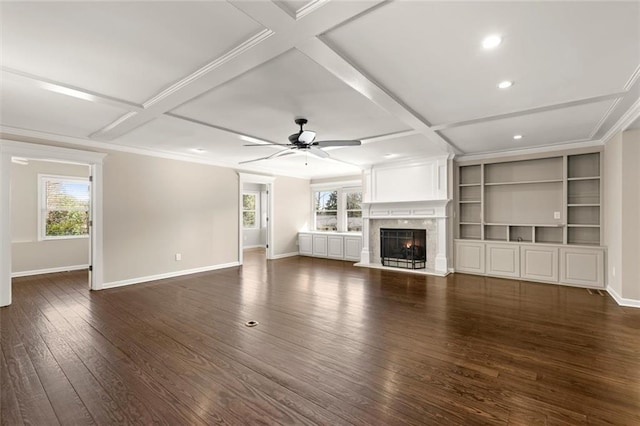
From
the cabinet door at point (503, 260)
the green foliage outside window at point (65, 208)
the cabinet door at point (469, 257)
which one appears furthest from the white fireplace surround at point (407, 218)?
the green foliage outside window at point (65, 208)

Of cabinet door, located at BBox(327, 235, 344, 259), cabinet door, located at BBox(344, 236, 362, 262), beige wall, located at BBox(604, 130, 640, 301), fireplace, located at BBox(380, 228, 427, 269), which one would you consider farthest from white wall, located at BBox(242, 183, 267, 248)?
beige wall, located at BBox(604, 130, 640, 301)

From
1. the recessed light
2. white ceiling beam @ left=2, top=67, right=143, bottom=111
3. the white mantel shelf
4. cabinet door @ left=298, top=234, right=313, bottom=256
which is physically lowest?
the white mantel shelf

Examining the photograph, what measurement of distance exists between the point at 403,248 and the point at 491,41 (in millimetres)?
5276

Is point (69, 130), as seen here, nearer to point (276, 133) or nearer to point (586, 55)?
point (276, 133)

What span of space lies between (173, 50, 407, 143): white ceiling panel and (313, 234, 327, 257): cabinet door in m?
4.37

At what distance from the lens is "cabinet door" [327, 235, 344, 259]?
8.31 meters

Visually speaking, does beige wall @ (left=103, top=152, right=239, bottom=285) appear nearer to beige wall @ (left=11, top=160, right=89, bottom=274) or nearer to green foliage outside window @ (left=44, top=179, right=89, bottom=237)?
green foliage outside window @ (left=44, top=179, right=89, bottom=237)

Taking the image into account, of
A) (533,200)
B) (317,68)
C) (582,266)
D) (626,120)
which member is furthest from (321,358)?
(533,200)

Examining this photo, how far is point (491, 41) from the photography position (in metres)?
2.21

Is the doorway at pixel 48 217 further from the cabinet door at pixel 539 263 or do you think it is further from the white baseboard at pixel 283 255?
the cabinet door at pixel 539 263

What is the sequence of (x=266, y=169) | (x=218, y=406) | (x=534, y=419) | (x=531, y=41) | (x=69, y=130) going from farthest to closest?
(x=266, y=169)
(x=69, y=130)
(x=531, y=41)
(x=218, y=406)
(x=534, y=419)

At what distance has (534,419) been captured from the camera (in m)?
1.86

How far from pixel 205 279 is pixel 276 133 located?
10.5 feet

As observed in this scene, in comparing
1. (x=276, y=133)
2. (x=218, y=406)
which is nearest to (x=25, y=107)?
(x=276, y=133)
